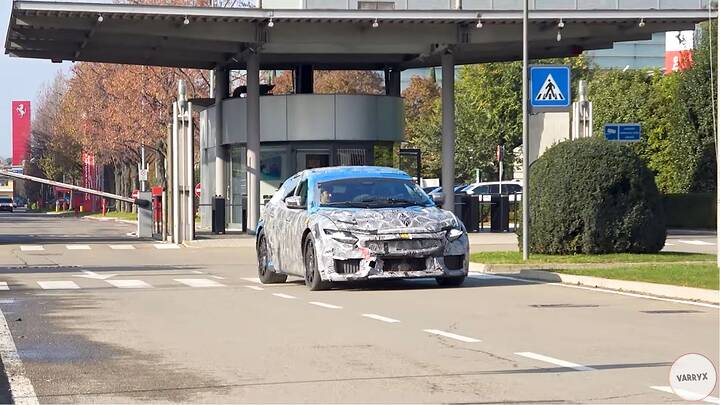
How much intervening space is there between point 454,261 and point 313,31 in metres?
23.5

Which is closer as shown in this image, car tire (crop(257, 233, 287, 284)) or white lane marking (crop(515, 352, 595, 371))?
white lane marking (crop(515, 352, 595, 371))

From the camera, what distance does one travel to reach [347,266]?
62.8 feet

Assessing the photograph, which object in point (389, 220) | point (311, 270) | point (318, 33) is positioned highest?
point (318, 33)

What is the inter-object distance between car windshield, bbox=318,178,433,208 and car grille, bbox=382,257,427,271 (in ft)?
3.76

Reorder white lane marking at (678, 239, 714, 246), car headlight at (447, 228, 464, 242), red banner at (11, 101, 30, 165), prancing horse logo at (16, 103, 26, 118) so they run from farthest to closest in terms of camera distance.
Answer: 1. prancing horse logo at (16, 103, 26, 118)
2. red banner at (11, 101, 30, 165)
3. white lane marking at (678, 239, 714, 246)
4. car headlight at (447, 228, 464, 242)

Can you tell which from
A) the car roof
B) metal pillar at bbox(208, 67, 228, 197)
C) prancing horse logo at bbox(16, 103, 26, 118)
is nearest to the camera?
the car roof

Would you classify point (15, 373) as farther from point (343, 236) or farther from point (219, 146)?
point (219, 146)

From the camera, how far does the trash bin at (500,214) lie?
45094 mm

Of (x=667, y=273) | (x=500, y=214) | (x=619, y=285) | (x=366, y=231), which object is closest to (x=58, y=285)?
(x=366, y=231)

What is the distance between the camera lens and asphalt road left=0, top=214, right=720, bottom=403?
32.9 feet

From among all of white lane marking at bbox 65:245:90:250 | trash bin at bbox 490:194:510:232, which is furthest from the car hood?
trash bin at bbox 490:194:510:232

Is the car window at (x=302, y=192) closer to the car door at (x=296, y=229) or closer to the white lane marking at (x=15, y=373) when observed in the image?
the car door at (x=296, y=229)

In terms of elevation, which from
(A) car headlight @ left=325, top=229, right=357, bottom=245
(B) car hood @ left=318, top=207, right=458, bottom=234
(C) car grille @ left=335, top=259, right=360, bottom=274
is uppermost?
(B) car hood @ left=318, top=207, right=458, bottom=234

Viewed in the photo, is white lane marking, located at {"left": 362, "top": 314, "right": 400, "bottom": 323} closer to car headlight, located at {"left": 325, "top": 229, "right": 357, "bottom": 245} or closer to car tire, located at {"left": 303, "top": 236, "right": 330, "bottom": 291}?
car headlight, located at {"left": 325, "top": 229, "right": 357, "bottom": 245}
